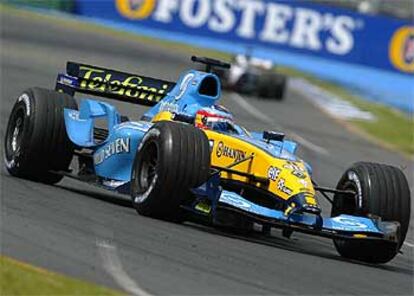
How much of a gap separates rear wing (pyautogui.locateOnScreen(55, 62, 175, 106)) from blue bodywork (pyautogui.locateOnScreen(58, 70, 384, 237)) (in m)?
0.04

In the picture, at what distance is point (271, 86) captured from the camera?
32219 mm

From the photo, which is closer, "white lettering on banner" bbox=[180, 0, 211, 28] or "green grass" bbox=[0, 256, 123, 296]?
"green grass" bbox=[0, 256, 123, 296]

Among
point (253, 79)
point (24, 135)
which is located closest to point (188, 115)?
point (24, 135)

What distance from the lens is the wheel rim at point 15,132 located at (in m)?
12.3

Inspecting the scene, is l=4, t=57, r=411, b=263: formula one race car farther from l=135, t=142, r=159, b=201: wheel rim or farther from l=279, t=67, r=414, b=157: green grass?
l=279, t=67, r=414, b=157: green grass

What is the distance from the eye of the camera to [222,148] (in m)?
10.8

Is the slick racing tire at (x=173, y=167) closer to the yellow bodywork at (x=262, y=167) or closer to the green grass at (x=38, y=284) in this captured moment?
the yellow bodywork at (x=262, y=167)

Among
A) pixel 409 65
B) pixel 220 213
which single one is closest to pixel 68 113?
pixel 220 213

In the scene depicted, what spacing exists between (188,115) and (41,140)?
1.49 m

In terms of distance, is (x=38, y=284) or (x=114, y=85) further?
(x=114, y=85)

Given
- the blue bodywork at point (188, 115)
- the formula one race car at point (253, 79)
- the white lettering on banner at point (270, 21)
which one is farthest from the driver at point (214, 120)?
the white lettering on banner at point (270, 21)

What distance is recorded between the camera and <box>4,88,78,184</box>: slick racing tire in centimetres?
1198

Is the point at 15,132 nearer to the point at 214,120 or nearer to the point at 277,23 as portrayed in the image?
the point at 214,120

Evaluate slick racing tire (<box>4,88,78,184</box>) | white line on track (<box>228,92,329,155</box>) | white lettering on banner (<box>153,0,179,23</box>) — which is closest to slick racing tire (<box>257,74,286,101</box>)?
white line on track (<box>228,92,329,155</box>)
